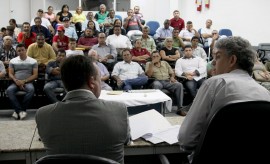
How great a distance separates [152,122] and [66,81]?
77 cm

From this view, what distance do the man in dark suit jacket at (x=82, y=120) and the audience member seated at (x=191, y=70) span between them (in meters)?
4.49

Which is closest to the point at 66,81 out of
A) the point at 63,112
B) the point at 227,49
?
the point at 63,112

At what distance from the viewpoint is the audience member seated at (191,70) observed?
586 centimetres

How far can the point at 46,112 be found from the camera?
143 centimetres

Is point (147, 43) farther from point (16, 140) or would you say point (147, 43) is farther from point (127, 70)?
point (16, 140)

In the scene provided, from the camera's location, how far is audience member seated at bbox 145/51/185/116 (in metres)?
5.59

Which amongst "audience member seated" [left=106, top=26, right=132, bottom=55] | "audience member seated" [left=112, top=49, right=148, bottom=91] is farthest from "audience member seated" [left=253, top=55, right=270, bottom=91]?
"audience member seated" [left=106, top=26, right=132, bottom=55]

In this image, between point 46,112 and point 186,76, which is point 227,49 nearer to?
point 46,112

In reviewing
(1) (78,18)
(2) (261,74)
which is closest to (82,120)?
(2) (261,74)

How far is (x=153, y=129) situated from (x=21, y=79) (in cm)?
392

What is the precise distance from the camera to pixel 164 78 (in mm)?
5879

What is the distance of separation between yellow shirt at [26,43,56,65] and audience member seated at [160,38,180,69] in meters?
2.20

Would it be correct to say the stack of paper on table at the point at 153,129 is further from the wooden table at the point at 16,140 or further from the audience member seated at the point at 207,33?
the audience member seated at the point at 207,33

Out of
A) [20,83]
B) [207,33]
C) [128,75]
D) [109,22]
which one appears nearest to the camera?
[20,83]
